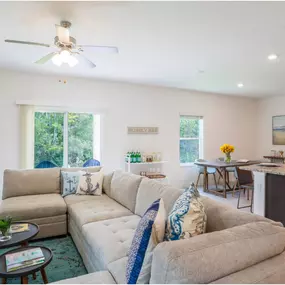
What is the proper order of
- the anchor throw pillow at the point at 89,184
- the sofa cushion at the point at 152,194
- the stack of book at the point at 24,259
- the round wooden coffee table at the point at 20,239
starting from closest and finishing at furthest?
the stack of book at the point at 24,259
the round wooden coffee table at the point at 20,239
the sofa cushion at the point at 152,194
the anchor throw pillow at the point at 89,184

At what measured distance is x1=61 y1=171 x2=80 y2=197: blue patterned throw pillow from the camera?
139 inches

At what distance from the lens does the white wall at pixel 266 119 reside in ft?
22.0

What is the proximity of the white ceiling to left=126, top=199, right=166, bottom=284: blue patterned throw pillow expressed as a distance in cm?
189

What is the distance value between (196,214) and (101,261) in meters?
0.89

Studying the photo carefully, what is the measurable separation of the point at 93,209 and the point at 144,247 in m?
1.66

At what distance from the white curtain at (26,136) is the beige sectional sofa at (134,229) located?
3.30ft

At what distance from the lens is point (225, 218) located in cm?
156

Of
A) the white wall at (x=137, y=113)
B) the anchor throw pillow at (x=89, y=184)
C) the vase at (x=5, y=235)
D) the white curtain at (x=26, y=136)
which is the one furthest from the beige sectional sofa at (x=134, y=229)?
the white wall at (x=137, y=113)

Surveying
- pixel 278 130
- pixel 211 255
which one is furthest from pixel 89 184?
pixel 278 130

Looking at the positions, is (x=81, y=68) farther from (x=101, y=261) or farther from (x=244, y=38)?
(x=101, y=261)

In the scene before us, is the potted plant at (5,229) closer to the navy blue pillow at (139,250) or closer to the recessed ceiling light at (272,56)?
the navy blue pillow at (139,250)

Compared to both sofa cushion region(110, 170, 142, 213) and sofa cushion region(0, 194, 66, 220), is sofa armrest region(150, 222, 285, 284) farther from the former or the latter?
sofa cushion region(0, 194, 66, 220)

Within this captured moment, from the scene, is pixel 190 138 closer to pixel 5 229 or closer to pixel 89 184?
pixel 89 184

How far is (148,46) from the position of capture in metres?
3.12
